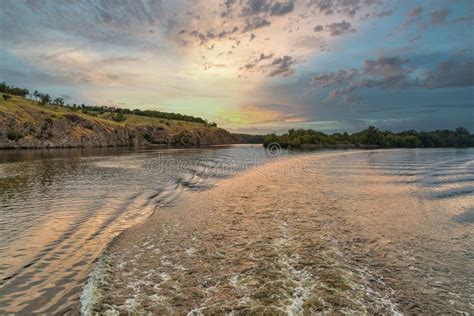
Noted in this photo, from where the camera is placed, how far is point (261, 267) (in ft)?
35.8

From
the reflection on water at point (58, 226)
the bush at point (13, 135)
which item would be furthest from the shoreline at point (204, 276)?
the bush at point (13, 135)

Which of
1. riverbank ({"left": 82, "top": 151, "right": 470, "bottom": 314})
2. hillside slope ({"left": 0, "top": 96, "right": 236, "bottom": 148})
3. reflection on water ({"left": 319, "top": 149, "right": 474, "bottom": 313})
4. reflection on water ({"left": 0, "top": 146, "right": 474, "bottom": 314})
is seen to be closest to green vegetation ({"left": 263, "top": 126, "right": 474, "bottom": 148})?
hillside slope ({"left": 0, "top": 96, "right": 236, "bottom": 148})

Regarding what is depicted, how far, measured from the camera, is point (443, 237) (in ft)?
49.1

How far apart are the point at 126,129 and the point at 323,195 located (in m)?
189

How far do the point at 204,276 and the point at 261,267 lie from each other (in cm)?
226

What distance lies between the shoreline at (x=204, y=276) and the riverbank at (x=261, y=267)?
0.11 feet

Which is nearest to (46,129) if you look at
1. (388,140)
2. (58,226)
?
(58,226)

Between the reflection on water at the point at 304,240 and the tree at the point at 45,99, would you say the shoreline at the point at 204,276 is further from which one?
the tree at the point at 45,99

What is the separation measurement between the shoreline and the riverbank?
33 millimetres

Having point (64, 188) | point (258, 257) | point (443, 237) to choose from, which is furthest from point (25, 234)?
point (443, 237)

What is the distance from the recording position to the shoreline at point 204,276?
821cm

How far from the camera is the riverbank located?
8.36 metres

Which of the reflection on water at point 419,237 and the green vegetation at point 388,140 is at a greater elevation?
the green vegetation at point 388,140

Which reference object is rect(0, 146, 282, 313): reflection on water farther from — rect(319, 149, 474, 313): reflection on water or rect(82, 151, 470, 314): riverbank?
rect(319, 149, 474, 313): reflection on water
